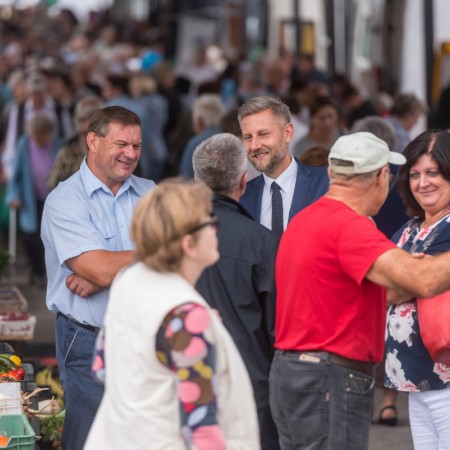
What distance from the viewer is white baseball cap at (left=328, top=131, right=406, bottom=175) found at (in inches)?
173

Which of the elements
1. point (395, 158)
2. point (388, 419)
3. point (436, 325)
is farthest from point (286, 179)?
point (388, 419)

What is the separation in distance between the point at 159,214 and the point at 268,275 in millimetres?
1524

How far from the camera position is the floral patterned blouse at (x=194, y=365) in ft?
11.6

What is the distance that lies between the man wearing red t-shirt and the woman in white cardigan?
72cm

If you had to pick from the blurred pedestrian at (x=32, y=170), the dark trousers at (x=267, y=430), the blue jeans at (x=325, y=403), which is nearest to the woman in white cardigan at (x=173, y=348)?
the blue jeans at (x=325, y=403)

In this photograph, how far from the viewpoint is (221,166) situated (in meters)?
5.16

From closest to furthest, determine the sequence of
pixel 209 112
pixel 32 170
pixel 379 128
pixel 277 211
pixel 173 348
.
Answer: pixel 173 348, pixel 277 211, pixel 379 128, pixel 209 112, pixel 32 170

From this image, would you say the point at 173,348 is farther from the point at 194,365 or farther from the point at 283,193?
the point at 283,193

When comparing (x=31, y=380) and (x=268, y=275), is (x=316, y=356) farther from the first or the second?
(x=31, y=380)

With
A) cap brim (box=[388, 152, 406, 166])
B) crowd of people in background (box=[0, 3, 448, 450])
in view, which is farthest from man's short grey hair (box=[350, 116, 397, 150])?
cap brim (box=[388, 152, 406, 166])

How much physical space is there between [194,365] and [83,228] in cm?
203

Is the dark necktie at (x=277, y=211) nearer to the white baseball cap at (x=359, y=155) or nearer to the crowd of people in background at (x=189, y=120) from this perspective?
the crowd of people in background at (x=189, y=120)

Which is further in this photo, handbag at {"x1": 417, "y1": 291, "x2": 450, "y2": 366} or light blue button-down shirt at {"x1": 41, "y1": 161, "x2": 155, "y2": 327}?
light blue button-down shirt at {"x1": 41, "y1": 161, "x2": 155, "y2": 327}

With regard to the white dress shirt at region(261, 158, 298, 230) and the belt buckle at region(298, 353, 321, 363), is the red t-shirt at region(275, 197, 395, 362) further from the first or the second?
the white dress shirt at region(261, 158, 298, 230)
